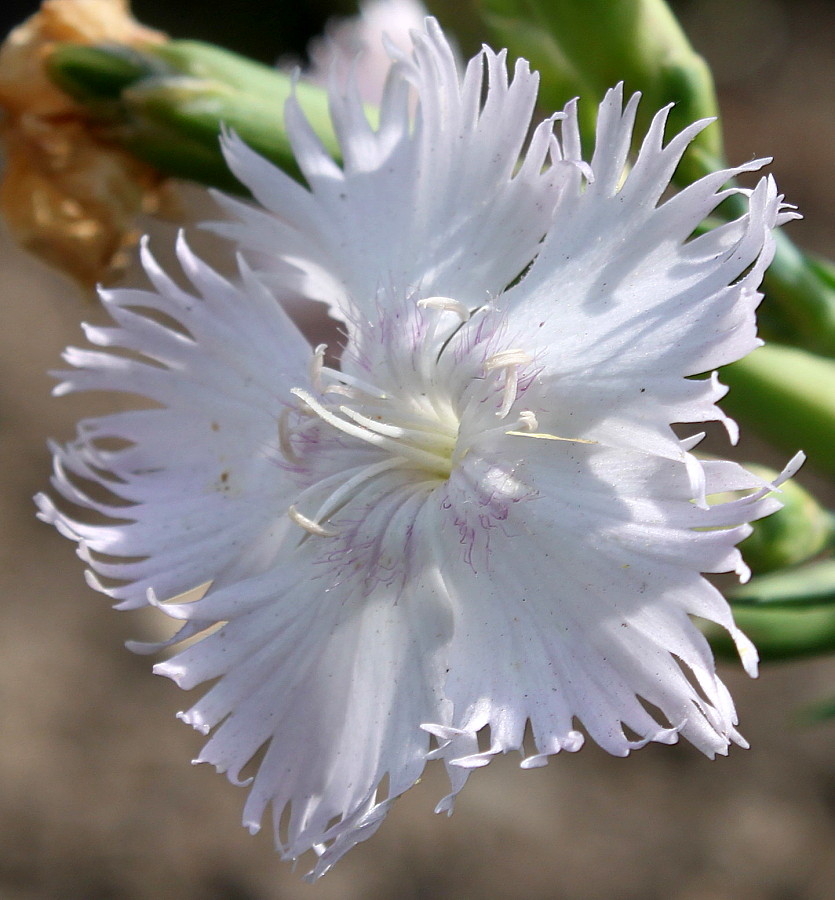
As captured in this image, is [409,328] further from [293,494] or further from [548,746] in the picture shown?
[548,746]

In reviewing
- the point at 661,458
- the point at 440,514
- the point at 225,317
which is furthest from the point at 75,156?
the point at 661,458

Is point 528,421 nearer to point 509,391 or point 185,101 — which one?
point 509,391

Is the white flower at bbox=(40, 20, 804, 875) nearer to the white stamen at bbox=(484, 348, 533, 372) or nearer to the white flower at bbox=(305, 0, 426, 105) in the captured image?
the white stamen at bbox=(484, 348, 533, 372)

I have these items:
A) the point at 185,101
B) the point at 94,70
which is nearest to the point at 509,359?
the point at 185,101

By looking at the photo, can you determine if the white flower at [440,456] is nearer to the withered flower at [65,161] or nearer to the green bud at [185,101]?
the green bud at [185,101]

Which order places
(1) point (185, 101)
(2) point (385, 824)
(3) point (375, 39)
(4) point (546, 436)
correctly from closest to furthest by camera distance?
(4) point (546, 436), (1) point (185, 101), (3) point (375, 39), (2) point (385, 824)

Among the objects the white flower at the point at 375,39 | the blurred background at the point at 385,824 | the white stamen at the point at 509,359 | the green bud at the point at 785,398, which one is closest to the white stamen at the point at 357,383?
the white stamen at the point at 509,359
